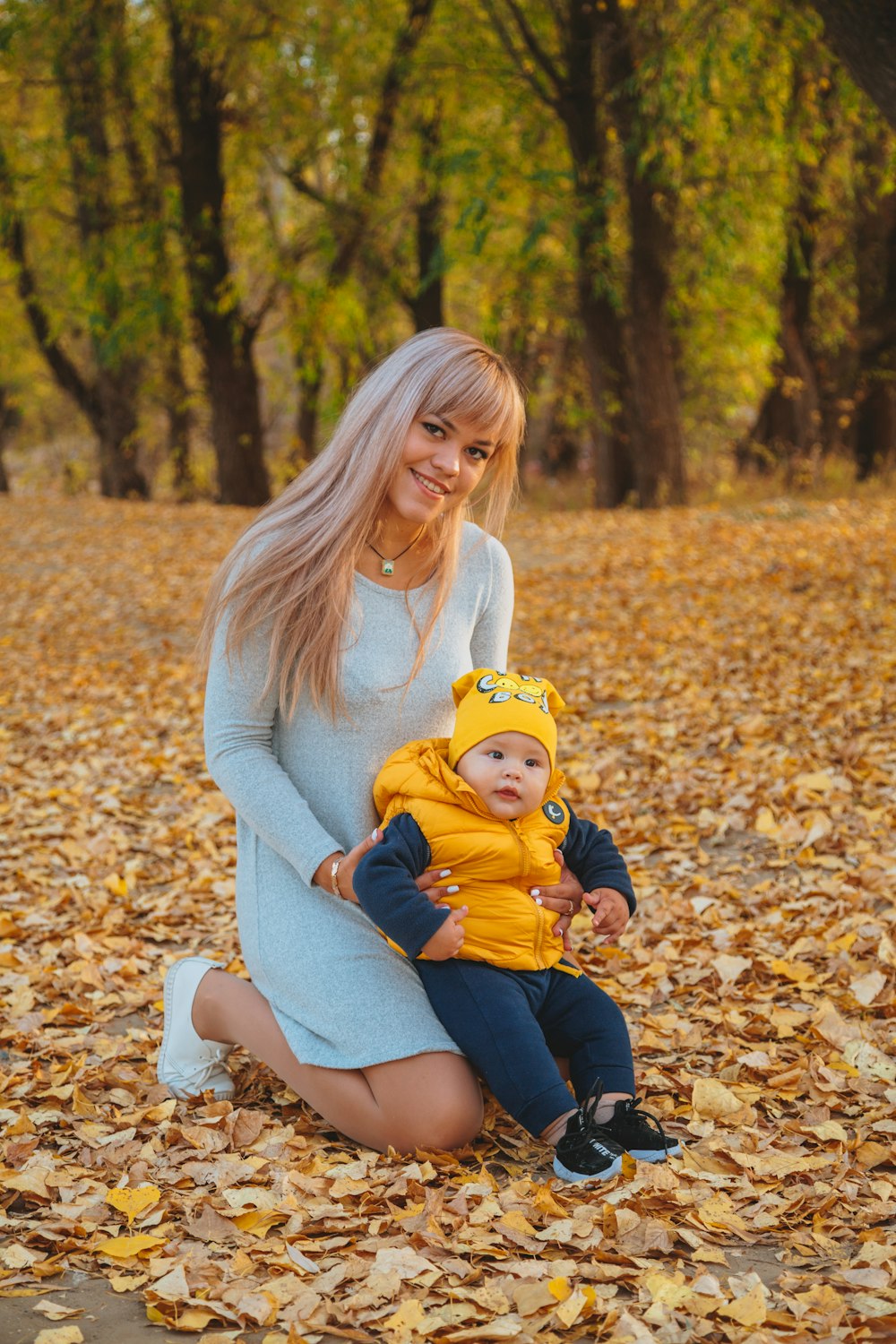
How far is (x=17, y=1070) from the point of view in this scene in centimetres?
321

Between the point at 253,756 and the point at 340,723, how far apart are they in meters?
0.22

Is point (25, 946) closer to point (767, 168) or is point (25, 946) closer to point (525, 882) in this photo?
point (525, 882)

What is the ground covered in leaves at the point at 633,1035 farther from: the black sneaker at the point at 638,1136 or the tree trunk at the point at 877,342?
the tree trunk at the point at 877,342

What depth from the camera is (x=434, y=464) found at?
296 cm

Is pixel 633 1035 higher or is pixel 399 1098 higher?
pixel 399 1098

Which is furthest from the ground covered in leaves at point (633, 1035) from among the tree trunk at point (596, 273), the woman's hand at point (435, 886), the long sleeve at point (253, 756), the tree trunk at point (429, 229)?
the tree trunk at point (429, 229)

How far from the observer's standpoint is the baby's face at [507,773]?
2.72 m

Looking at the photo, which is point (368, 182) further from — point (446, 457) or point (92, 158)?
point (446, 457)

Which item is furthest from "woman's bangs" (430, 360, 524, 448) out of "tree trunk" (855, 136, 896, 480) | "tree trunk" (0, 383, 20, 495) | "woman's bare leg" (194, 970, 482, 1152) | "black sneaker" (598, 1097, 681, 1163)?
"tree trunk" (0, 383, 20, 495)

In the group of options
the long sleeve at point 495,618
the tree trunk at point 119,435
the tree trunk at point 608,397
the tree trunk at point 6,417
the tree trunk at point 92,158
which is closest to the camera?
the long sleeve at point 495,618

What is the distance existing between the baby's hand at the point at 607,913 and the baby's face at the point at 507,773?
25 cm

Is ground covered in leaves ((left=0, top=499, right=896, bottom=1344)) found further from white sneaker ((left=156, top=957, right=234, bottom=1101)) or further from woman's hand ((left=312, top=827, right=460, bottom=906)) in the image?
woman's hand ((left=312, top=827, right=460, bottom=906))

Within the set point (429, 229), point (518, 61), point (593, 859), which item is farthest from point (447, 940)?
point (429, 229)

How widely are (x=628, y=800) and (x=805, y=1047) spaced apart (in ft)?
7.05
